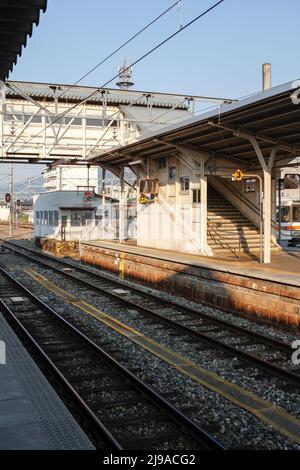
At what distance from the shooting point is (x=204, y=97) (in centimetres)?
2194

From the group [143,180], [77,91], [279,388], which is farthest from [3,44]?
[77,91]

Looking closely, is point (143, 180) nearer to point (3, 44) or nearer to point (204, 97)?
point (204, 97)

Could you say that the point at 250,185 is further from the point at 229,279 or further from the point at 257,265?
the point at 229,279

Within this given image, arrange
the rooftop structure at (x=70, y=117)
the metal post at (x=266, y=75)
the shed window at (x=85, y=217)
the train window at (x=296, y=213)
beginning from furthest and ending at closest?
the shed window at (x=85, y=217)
the train window at (x=296, y=213)
the rooftop structure at (x=70, y=117)
the metal post at (x=266, y=75)

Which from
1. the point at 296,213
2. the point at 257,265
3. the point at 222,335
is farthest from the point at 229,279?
the point at 296,213

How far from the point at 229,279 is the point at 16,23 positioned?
7890 millimetres

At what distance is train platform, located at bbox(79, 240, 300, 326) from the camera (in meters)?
10.6

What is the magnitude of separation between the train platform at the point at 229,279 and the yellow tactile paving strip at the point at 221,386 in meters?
3.02

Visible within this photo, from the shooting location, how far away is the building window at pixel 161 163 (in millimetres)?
20200

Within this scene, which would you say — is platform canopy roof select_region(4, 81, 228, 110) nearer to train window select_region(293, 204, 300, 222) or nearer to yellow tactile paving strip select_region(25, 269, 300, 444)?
train window select_region(293, 204, 300, 222)

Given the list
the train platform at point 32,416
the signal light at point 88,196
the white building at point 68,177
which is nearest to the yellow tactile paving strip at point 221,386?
the train platform at point 32,416

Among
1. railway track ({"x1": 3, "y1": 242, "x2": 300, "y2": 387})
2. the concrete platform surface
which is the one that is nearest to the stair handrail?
the concrete platform surface

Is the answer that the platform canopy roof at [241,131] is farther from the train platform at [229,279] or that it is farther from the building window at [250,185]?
the train platform at [229,279]

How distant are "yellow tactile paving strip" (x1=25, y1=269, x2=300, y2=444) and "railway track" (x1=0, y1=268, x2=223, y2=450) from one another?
0.95 metres
